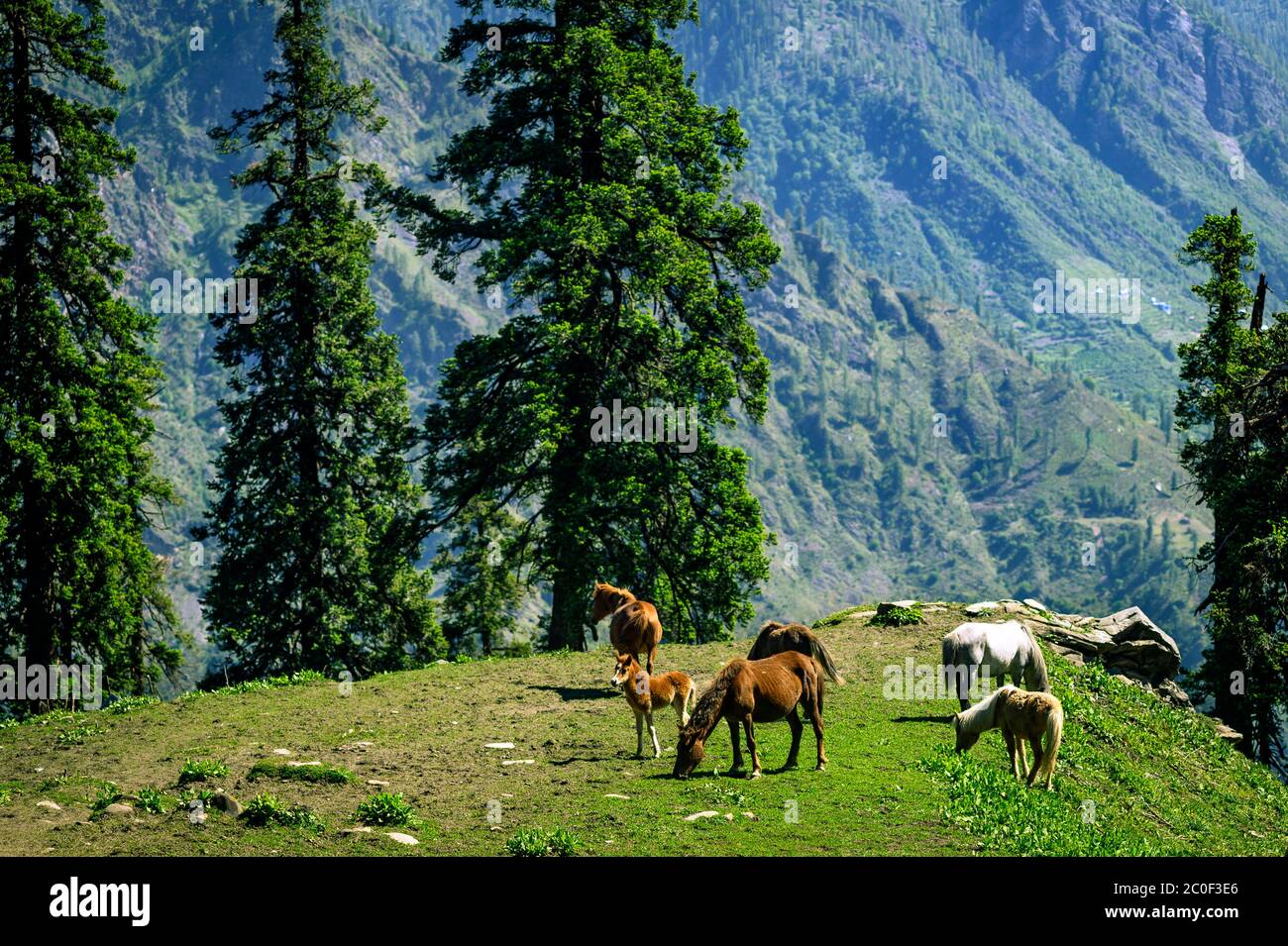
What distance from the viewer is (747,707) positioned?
2273cm

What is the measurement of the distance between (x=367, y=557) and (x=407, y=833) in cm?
2812

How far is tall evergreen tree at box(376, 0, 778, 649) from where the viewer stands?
40312mm

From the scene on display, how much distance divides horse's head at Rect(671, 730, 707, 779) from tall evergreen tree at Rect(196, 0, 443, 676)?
25.4 meters

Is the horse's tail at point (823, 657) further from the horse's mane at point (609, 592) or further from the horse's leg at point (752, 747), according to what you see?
the horse's leg at point (752, 747)

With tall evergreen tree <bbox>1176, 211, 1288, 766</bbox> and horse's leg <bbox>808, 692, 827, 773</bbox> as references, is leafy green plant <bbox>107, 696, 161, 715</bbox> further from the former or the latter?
tall evergreen tree <bbox>1176, 211, 1288, 766</bbox>

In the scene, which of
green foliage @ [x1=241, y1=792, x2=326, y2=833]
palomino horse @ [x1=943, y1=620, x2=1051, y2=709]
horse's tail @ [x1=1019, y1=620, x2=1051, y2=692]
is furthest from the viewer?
horse's tail @ [x1=1019, y1=620, x2=1051, y2=692]

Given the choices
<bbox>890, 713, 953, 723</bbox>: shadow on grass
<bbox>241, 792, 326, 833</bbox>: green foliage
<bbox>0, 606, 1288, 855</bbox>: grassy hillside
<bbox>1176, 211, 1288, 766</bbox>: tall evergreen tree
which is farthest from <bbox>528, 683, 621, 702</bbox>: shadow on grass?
<bbox>1176, 211, 1288, 766</bbox>: tall evergreen tree

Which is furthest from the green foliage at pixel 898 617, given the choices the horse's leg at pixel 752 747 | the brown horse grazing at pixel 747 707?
the horse's leg at pixel 752 747

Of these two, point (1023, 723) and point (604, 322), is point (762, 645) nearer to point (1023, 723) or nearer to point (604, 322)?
point (1023, 723)

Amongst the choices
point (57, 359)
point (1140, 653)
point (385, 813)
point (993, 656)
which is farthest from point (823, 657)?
point (57, 359)

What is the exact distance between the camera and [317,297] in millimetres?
47469
